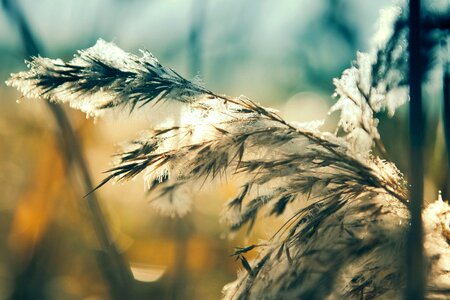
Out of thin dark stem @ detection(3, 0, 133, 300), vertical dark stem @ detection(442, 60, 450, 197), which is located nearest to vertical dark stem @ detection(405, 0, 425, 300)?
vertical dark stem @ detection(442, 60, 450, 197)

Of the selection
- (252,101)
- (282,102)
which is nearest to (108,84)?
(252,101)

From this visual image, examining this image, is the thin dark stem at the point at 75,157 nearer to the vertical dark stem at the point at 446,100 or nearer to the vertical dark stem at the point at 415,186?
the vertical dark stem at the point at 446,100

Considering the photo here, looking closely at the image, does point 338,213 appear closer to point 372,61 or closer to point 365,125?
point 365,125

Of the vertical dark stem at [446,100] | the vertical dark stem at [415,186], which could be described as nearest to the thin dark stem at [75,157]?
the vertical dark stem at [446,100]

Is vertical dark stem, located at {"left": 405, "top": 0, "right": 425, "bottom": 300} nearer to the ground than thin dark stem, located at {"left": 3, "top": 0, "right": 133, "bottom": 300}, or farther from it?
nearer to the ground

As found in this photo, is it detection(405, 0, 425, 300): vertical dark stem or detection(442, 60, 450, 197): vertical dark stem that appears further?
detection(442, 60, 450, 197): vertical dark stem

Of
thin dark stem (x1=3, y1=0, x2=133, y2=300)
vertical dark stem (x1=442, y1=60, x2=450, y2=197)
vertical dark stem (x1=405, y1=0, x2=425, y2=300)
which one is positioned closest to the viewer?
vertical dark stem (x1=405, y1=0, x2=425, y2=300)

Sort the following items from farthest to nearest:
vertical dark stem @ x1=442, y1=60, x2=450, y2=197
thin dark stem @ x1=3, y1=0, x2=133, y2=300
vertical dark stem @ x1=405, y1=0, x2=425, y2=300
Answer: thin dark stem @ x1=3, y1=0, x2=133, y2=300, vertical dark stem @ x1=442, y1=60, x2=450, y2=197, vertical dark stem @ x1=405, y1=0, x2=425, y2=300

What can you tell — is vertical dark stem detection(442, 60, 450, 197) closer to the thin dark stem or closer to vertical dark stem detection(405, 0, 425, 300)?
vertical dark stem detection(405, 0, 425, 300)

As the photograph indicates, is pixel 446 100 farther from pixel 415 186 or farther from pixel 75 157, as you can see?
pixel 75 157

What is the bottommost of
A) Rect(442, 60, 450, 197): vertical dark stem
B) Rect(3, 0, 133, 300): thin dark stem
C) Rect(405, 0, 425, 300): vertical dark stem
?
Rect(405, 0, 425, 300): vertical dark stem

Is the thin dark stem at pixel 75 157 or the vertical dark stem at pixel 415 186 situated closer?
the vertical dark stem at pixel 415 186
